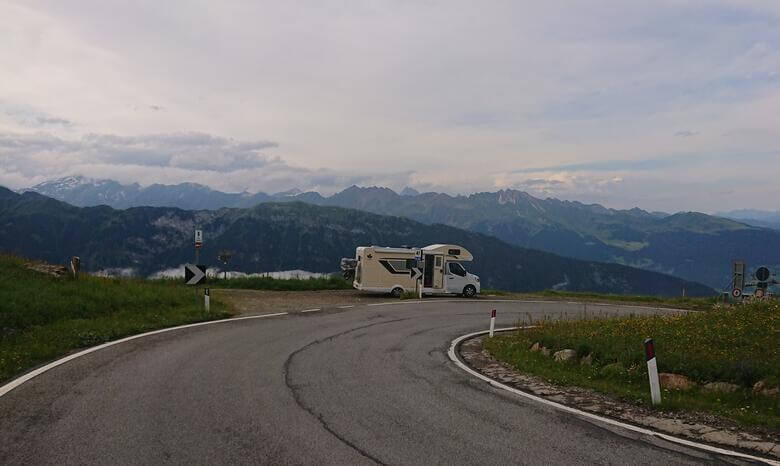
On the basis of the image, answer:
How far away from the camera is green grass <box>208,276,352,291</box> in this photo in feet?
97.9

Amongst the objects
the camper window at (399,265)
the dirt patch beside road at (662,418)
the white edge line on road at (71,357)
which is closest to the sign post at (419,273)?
the camper window at (399,265)

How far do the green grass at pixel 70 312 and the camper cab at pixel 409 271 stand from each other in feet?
32.0

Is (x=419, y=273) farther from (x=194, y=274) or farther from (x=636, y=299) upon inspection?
(x=636, y=299)

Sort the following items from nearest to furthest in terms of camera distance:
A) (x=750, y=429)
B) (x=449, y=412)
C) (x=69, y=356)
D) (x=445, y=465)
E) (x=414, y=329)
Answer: (x=445, y=465)
(x=750, y=429)
(x=449, y=412)
(x=69, y=356)
(x=414, y=329)

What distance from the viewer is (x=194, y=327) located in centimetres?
1570

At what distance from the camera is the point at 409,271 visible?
98.0 feet

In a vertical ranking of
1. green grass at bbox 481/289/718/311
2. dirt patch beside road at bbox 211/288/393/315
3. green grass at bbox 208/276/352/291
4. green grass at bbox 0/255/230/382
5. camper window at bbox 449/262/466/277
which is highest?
camper window at bbox 449/262/466/277

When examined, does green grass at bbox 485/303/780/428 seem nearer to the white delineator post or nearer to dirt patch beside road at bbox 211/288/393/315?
the white delineator post

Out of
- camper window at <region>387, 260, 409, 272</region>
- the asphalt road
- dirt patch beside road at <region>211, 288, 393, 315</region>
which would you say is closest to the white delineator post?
Answer: the asphalt road

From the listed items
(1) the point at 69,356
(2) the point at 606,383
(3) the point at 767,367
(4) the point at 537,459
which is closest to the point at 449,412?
(4) the point at 537,459

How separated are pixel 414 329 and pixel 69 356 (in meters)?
9.80

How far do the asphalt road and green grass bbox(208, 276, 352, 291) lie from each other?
17636 mm

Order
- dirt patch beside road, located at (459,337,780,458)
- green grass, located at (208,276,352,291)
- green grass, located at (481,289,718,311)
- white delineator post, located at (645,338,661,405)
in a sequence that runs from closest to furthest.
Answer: dirt patch beside road, located at (459,337,780,458)
white delineator post, located at (645,338,661,405)
green grass, located at (208,276,352,291)
green grass, located at (481,289,718,311)

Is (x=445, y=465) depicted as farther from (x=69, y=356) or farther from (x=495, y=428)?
(x=69, y=356)
